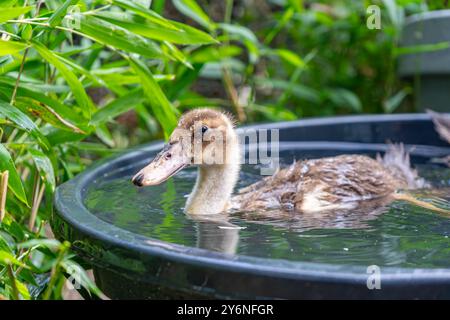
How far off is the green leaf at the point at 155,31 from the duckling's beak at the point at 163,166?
49cm

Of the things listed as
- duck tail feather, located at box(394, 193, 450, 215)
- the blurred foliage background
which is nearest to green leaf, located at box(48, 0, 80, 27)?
the blurred foliage background

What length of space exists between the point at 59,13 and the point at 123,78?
1.13 metres

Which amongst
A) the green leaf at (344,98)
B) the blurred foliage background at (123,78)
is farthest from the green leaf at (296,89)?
the green leaf at (344,98)

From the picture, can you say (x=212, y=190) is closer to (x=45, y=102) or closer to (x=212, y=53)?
(x=45, y=102)

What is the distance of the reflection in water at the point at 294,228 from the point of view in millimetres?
2645

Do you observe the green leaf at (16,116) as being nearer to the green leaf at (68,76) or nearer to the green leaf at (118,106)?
the green leaf at (68,76)

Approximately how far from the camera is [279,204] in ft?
11.6

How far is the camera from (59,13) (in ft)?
9.66

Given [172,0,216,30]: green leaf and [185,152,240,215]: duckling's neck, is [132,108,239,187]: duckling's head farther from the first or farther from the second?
[172,0,216,30]: green leaf

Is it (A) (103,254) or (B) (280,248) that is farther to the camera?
(B) (280,248)
